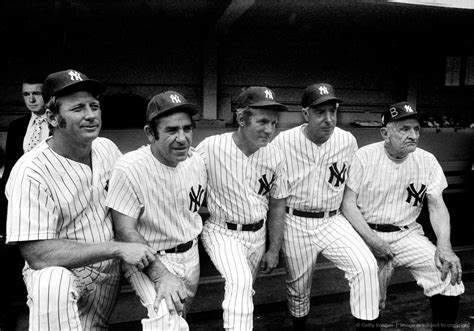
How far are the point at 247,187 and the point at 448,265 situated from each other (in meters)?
1.29

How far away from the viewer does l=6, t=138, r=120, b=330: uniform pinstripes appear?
6.15ft

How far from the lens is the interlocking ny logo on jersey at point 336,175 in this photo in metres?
2.91

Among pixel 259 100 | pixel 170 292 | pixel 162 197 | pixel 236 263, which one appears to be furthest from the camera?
pixel 259 100

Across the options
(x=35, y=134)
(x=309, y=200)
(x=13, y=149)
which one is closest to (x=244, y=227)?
(x=309, y=200)

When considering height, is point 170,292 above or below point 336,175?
below

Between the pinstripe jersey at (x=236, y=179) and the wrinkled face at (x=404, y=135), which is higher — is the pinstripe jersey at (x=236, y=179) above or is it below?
below

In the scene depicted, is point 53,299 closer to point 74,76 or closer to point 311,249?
point 74,76

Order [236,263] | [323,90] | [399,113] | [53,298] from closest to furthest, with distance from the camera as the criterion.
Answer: [53,298] → [236,263] → [323,90] → [399,113]

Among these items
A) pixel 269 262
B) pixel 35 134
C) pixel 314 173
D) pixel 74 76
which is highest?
pixel 74 76

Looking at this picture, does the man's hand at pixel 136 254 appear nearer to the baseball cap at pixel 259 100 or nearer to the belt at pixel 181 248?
the belt at pixel 181 248

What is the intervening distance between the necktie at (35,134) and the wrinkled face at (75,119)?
87cm

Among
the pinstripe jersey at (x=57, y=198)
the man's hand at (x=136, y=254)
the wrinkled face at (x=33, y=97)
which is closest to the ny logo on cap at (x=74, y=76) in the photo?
the pinstripe jersey at (x=57, y=198)

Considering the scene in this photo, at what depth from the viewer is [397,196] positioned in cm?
300

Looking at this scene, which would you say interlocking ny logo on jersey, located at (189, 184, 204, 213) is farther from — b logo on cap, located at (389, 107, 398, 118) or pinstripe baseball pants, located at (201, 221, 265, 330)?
b logo on cap, located at (389, 107, 398, 118)
